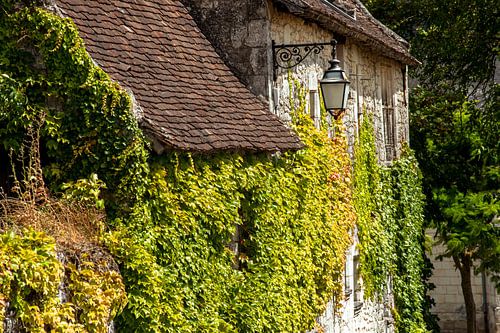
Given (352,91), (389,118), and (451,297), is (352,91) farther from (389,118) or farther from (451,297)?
(451,297)

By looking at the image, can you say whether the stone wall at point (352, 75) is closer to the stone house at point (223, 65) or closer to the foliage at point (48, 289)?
the stone house at point (223, 65)

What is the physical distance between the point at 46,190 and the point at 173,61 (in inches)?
119

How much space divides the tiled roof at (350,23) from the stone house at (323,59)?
0.01 m

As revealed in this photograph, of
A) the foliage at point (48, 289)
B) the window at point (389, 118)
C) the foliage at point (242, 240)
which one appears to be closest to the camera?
the foliage at point (48, 289)

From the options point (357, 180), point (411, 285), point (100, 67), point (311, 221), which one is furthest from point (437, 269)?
point (100, 67)

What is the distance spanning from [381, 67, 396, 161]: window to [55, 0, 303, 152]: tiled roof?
7120 millimetres

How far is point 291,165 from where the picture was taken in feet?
43.4

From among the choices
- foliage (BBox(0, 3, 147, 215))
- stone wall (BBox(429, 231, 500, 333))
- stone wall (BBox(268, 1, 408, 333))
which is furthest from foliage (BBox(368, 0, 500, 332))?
foliage (BBox(0, 3, 147, 215))

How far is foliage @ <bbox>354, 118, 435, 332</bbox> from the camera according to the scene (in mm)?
17303

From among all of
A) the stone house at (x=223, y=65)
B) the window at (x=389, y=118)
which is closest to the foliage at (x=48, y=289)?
the stone house at (x=223, y=65)

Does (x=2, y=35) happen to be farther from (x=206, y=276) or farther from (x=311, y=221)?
(x=311, y=221)

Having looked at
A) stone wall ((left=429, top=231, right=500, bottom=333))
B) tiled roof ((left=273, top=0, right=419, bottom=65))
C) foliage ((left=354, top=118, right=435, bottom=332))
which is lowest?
stone wall ((left=429, top=231, right=500, bottom=333))

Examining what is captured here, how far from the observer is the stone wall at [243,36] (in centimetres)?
1319

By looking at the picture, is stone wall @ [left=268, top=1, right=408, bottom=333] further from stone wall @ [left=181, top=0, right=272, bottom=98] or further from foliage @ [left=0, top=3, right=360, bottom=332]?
foliage @ [left=0, top=3, right=360, bottom=332]
